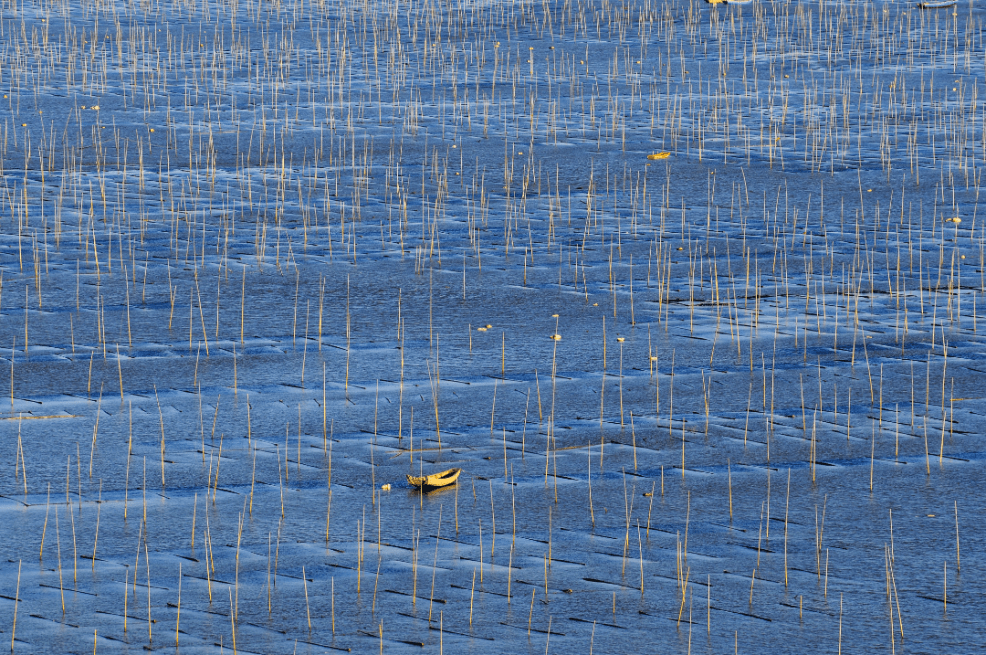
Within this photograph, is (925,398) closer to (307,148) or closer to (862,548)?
(862,548)

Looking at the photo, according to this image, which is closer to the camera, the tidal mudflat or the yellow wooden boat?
the tidal mudflat

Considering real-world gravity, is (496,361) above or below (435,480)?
above

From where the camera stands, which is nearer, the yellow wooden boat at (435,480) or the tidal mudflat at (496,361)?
the tidal mudflat at (496,361)

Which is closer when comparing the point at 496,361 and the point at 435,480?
the point at 435,480
